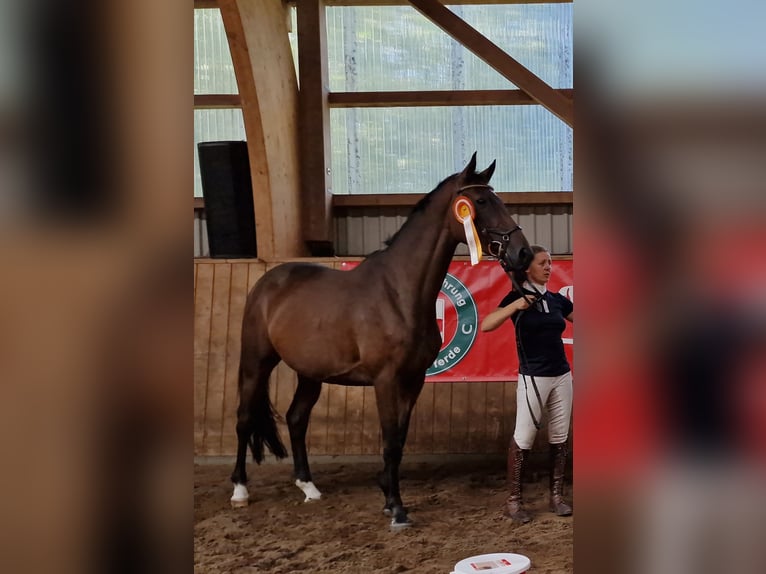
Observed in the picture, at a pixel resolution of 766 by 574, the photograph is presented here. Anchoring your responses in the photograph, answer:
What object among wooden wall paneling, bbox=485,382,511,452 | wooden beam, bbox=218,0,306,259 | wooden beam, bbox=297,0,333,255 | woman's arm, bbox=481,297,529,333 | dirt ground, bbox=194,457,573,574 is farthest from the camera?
wooden beam, bbox=297,0,333,255

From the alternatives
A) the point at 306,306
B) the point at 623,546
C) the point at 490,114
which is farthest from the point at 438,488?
the point at 623,546

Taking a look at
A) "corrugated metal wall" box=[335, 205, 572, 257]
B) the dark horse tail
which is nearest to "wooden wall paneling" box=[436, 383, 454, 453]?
the dark horse tail

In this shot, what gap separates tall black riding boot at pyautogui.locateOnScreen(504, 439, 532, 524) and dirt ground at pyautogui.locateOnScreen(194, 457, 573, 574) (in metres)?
0.06

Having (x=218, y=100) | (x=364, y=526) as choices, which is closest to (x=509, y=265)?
(x=364, y=526)

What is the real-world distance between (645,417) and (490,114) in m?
6.38

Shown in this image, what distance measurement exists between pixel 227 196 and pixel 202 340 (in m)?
1.26

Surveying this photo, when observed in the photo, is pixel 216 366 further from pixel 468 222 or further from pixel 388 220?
pixel 468 222

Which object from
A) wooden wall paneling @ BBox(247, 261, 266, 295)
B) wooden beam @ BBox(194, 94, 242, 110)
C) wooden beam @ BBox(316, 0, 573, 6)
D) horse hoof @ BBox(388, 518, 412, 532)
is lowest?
horse hoof @ BBox(388, 518, 412, 532)

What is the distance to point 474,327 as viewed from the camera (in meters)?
5.07

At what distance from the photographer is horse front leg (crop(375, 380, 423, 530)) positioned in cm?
367

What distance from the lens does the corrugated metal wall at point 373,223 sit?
254 inches

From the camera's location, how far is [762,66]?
395mm

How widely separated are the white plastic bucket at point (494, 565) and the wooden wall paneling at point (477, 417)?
3.56 m

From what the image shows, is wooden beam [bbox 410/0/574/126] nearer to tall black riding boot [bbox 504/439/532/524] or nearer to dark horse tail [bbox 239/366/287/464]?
tall black riding boot [bbox 504/439/532/524]
